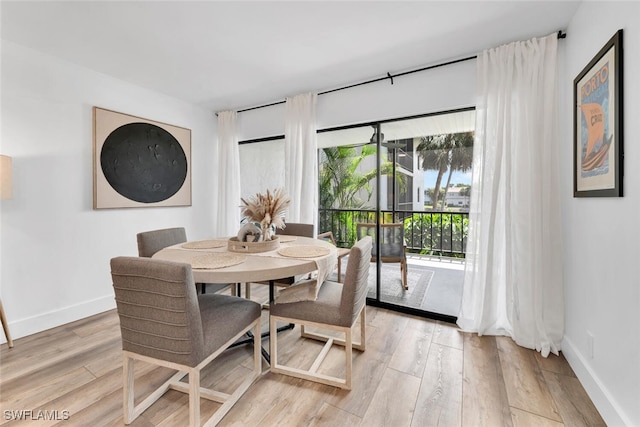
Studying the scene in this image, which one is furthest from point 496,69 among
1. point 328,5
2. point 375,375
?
point 375,375

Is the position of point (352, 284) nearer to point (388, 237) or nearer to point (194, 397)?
point (194, 397)

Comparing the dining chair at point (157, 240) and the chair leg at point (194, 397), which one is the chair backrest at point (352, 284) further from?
the dining chair at point (157, 240)

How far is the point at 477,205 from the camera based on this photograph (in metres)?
2.31

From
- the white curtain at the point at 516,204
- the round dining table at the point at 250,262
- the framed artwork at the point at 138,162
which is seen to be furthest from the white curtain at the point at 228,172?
the white curtain at the point at 516,204

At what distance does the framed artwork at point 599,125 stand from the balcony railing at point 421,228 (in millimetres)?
1654

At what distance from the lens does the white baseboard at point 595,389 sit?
1.30 m

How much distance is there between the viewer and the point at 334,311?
1.69 metres

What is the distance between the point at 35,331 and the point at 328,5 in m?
3.56

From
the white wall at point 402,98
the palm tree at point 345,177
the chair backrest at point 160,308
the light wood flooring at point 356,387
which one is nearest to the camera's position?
the chair backrest at point 160,308

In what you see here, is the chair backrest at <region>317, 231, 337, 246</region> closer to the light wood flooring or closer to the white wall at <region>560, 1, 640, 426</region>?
the light wood flooring

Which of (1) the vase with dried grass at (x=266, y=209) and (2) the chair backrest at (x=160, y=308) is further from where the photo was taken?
(1) the vase with dried grass at (x=266, y=209)

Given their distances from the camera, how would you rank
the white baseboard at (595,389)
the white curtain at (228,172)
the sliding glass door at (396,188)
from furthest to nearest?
the white curtain at (228,172)
the sliding glass door at (396,188)
the white baseboard at (595,389)

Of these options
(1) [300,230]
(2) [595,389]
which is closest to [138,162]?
(1) [300,230]

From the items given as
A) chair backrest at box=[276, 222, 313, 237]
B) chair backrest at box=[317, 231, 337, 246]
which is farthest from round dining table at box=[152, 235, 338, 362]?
chair backrest at box=[317, 231, 337, 246]
